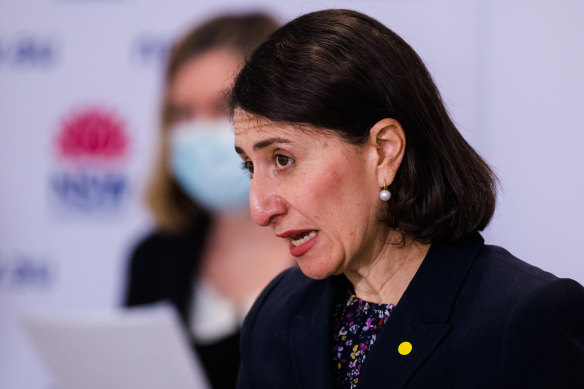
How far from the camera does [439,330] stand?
1.35m

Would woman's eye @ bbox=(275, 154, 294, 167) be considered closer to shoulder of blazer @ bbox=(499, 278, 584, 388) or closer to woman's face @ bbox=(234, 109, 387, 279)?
woman's face @ bbox=(234, 109, 387, 279)

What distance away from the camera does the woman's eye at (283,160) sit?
4.62ft

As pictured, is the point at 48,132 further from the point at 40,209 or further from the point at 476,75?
the point at 476,75

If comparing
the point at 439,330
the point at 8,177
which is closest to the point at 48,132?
the point at 8,177

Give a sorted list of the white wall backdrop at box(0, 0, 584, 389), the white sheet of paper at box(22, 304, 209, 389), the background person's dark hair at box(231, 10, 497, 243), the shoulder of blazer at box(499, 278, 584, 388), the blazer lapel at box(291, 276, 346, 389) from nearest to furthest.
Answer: the shoulder of blazer at box(499, 278, 584, 388)
the background person's dark hair at box(231, 10, 497, 243)
the blazer lapel at box(291, 276, 346, 389)
the white sheet of paper at box(22, 304, 209, 389)
the white wall backdrop at box(0, 0, 584, 389)

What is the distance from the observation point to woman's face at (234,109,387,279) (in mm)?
1378

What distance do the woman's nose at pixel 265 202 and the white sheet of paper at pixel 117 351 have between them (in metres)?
0.91

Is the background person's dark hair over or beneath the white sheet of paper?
over

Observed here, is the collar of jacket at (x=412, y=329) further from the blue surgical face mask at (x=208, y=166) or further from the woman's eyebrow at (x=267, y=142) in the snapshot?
the blue surgical face mask at (x=208, y=166)

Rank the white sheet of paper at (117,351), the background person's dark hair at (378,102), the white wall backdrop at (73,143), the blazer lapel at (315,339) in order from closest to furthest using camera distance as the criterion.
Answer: the background person's dark hair at (378,102)
the blazer lapel at (315,339)
the white sheet of paper at (117,351)
the white wall backdrop at (73,143)

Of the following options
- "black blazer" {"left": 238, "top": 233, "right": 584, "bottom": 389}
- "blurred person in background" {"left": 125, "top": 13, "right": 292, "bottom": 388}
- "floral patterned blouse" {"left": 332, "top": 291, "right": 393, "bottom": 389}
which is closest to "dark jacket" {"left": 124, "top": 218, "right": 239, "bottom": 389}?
"blurred person in background" {"left": 125, "top": 13, "right": 292, "bottom": 388}

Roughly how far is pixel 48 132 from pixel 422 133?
2.58 m

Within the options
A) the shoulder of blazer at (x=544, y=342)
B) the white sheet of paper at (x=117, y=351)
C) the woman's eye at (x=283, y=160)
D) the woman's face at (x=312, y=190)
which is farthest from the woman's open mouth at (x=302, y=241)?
the white sheet of paper at (x=117, y=351)

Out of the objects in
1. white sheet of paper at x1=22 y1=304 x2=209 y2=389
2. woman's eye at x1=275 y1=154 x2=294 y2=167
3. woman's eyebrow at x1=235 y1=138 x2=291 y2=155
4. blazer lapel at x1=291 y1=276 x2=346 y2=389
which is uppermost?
woman's eyebrow at x1=235 y1=138 x2=291 y2=155
